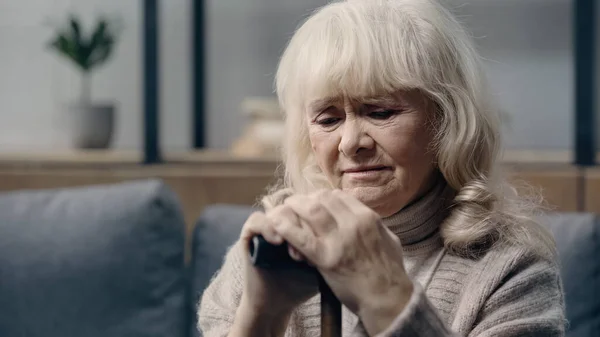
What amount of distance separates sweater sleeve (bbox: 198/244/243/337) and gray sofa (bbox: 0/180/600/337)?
1.58 feet

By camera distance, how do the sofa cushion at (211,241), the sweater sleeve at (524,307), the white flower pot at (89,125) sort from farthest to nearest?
the white flower pot at (89,125)
the sofa cushion at (211,241)
the sweater sleeve at (524,307)

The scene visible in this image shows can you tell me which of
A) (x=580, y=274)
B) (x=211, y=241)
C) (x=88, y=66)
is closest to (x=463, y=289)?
(x=580, y=274)

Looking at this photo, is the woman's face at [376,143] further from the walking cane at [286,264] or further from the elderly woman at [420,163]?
the walking cane at [286,264]

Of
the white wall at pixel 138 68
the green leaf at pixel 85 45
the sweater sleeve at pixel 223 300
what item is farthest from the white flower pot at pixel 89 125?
the sweater sleeve at pixel 223 300

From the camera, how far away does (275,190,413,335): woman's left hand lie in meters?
0.85

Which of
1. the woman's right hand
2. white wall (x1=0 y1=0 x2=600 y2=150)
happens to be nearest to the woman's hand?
the woman's right hand

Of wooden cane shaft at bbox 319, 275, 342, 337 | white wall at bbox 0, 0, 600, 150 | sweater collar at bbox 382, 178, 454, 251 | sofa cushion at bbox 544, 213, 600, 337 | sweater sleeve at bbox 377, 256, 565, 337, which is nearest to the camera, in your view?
wooden cane shaft at bbox 319, 275, 342, 337

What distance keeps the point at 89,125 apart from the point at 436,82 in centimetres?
154

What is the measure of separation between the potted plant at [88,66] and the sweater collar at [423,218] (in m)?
1.46

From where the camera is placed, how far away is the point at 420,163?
1.15 m

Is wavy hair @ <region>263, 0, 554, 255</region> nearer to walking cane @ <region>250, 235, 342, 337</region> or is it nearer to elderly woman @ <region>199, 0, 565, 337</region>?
elderly woman @ <region>199, 0, 565, 337</region>

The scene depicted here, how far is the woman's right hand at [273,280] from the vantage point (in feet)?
2.77

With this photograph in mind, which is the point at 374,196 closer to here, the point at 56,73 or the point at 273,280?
the point at 273,280

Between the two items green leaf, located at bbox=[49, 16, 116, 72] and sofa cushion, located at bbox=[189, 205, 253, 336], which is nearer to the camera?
sofa cushion, located at bbox=[189, 205, 253, 336]
